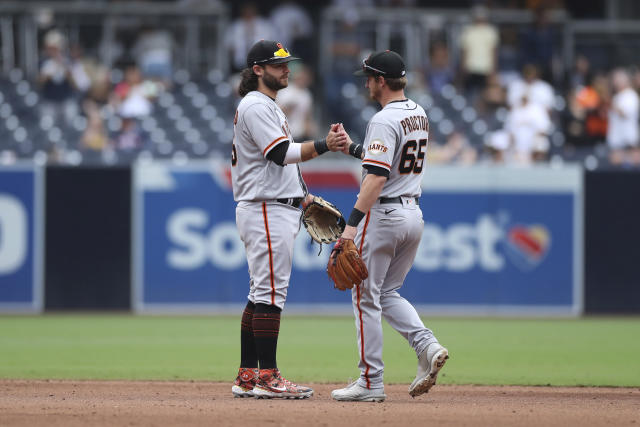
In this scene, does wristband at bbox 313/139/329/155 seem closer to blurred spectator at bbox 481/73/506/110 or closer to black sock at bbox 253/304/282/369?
black sock at bbox 253/304/282/369

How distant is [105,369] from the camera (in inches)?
325

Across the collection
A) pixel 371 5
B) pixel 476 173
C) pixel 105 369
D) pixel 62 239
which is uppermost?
pixel 371 5

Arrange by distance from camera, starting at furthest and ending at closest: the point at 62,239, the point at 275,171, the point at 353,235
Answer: the point at 62,239 < the point at 275,171 < the point at 353,235

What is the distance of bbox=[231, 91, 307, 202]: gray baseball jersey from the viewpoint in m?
6.49

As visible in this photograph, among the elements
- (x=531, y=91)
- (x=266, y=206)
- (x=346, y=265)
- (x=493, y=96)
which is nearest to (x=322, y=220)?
(x=266, y=206)

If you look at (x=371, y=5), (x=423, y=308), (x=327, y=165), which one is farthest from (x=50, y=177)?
(x=371, y=5)

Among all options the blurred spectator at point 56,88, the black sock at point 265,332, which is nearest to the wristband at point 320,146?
the black sock at point 265,332

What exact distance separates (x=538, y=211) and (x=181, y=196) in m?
4.38

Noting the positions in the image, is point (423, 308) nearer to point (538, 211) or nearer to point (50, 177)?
point (538, 211)

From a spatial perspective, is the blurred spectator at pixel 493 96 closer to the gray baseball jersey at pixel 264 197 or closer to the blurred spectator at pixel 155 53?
the blurred spectator at pixel 155 53

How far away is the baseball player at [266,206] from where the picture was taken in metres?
6.48

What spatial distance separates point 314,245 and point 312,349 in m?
3.47

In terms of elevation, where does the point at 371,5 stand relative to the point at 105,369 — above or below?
above

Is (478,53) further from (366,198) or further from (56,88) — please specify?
(366,198)
